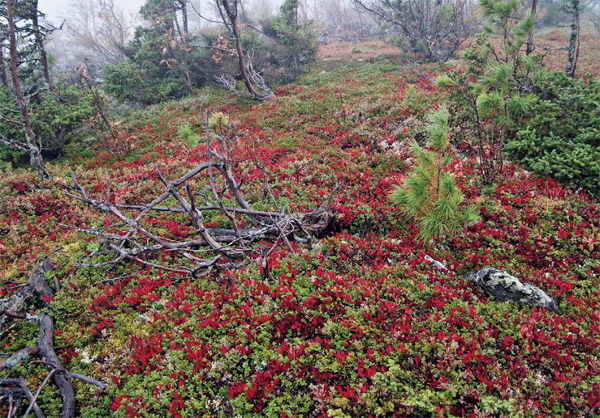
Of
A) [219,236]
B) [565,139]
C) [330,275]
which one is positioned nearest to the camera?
[330,275]

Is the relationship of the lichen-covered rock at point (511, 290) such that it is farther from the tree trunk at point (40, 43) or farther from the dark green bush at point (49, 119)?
the tree trunk at point (40, 43)

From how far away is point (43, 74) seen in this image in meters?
16.8

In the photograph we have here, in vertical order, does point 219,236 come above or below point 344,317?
above

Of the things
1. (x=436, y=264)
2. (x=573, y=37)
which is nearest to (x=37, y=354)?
(x=436, y=264)

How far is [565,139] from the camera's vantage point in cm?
806

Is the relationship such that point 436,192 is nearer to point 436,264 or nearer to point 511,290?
point 436,264

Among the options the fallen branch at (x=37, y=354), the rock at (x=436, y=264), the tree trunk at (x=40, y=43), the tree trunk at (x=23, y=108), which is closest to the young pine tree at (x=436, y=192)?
the rock at (x=436, y=264)

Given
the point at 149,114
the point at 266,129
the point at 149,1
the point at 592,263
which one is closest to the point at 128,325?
the point at 592,263

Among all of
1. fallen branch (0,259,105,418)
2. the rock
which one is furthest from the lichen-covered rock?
fallen branch (0,259,105,418)

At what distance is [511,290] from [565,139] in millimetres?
5913

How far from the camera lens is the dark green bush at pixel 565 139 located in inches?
282

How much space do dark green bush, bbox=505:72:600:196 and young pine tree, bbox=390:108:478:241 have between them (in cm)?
331

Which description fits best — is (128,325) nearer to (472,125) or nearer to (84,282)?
(84,282)

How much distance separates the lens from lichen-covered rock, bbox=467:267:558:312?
180 inches
